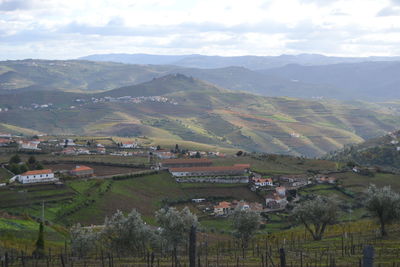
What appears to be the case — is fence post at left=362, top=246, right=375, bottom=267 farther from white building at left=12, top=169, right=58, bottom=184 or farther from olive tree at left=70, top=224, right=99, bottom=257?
white building at left=12, top=169, right=58, bottom=184

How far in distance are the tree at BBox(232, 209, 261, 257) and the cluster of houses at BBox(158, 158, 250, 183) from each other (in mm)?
44461

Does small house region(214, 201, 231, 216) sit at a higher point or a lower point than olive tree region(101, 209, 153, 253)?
lower

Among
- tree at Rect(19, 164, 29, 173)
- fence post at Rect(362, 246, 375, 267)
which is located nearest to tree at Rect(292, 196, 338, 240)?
fence post at Rect(362, 246, 375, 267)

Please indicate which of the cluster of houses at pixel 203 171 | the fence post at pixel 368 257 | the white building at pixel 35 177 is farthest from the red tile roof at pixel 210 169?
the fence post at pixel 368 257

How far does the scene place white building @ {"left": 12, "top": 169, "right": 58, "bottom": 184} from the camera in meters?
92.6

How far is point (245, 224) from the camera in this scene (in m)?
62.6

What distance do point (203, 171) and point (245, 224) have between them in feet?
171

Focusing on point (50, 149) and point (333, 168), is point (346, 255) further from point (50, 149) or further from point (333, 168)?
point (50, 149)

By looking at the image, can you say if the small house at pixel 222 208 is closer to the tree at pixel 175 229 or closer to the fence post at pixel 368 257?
the tree at pixel 175 229

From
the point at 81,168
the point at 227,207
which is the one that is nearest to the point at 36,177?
the point at 81,168

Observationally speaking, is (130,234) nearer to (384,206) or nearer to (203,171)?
A: (384,206)

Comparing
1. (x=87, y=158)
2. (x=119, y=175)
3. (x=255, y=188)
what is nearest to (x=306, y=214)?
(x=255, y=188)

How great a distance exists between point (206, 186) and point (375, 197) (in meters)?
54.3

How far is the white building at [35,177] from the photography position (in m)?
92.6
